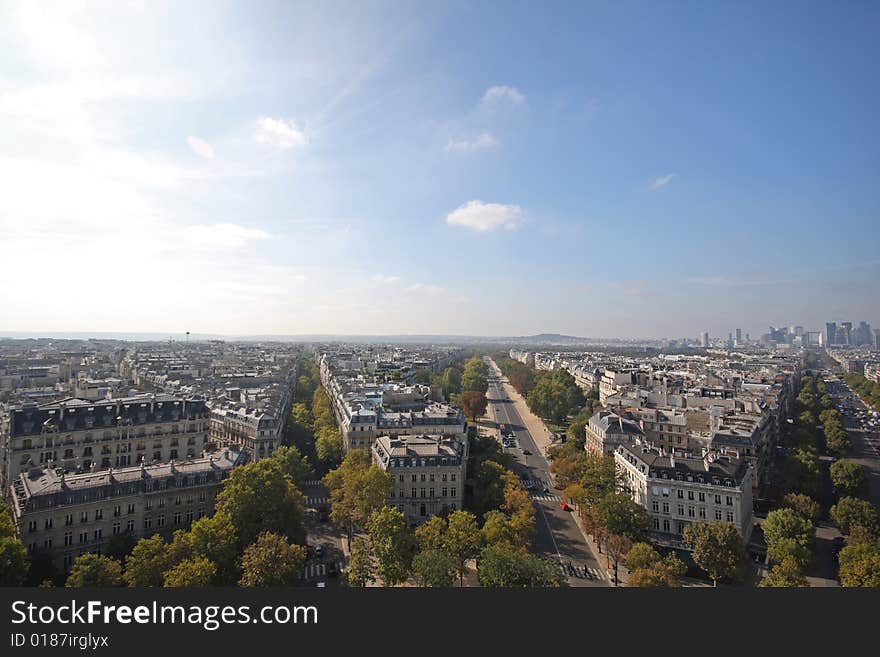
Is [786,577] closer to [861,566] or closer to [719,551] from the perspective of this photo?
[719,551]

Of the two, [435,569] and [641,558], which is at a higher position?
[435,569]

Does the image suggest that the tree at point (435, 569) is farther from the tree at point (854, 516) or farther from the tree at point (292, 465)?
the tree at point (854, 516)

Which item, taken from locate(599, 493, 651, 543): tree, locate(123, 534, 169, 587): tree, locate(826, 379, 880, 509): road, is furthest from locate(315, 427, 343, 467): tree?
locate(826, 379, 880, 509): road

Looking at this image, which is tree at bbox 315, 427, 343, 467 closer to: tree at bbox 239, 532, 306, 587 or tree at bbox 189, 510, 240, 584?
tree at bbox 189, 510, 240, 584

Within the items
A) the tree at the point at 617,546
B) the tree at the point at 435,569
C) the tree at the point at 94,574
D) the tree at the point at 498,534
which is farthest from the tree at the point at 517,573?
the tree at the point at 94,574

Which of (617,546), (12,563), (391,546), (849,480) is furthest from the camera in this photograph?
(849,480)

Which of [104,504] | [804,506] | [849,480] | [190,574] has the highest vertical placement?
[104,504]

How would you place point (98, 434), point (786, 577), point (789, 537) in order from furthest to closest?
point (98, 434), point (789, 537), point (786, 577)

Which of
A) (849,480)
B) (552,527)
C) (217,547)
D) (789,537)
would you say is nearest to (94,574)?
(217,547)

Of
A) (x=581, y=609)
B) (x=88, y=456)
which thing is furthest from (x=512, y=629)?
(x=88, y=456)
